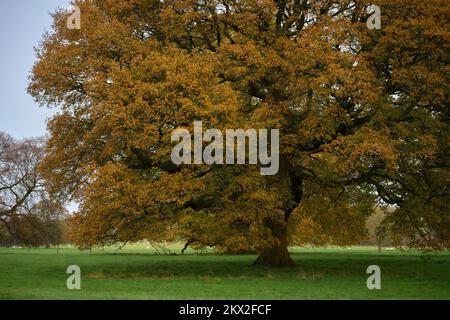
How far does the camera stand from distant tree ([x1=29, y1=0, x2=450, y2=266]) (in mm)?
22109

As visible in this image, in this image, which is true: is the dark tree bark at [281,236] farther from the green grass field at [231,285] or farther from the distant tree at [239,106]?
the green grass field at [231,285]

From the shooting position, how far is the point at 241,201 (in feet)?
77.4

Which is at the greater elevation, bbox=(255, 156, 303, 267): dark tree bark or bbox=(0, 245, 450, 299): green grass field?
bbox=(255, 156, 303, 267): dark tree bark

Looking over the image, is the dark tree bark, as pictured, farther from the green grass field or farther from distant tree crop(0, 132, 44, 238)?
distant tree crop(0, 132, 44, 238)

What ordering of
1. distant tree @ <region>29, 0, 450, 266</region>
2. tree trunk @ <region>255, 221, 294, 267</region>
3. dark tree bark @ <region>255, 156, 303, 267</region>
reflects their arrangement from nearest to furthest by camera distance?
1. distant tree @ <region>29, 0, 450, 266</region>
2. dark tree bark @ <region>255, 156, 303, 267</region>
3. tree trunk @ <region>255, 221, 294, 267</region>

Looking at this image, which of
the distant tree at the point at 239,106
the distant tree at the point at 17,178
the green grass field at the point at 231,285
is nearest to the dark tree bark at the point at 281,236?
the distant tree at the point at 239,106

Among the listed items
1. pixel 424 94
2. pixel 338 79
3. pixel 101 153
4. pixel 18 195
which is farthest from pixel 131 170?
pixel 18 195

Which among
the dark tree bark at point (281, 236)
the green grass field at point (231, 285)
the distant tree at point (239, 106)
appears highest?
the distant tree at point (239, 106)

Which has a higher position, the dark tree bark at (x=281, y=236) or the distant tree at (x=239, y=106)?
the distant tree at (x=239, y=106)

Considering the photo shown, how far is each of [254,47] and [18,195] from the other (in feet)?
124

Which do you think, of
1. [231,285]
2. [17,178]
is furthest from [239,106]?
[17,178]

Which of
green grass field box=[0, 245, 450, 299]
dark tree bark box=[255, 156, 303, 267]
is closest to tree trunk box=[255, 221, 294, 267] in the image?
dark tree bark box=[255, 156, 303, 267]

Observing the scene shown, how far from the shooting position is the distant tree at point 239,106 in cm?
2211

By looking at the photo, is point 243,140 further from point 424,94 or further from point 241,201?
point 424,94
